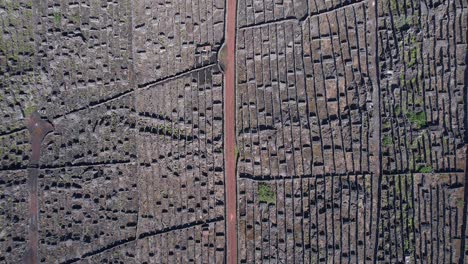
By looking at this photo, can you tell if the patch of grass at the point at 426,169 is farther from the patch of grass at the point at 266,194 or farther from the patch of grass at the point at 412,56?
the patch of grass at the point at 266,194

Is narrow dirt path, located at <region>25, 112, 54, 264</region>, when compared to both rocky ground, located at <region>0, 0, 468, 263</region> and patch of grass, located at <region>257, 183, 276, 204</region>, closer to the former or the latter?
rocky ground, located at <region>0, 0, 468, 263</region>

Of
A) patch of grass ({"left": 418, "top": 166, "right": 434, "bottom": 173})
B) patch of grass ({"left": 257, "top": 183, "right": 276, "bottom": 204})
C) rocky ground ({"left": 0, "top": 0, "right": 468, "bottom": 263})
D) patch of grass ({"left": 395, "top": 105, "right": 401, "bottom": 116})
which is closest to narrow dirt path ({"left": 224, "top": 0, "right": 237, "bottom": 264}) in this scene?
rocky ground ({"left": 0, "top": 0, "right": 468, "bottom": 263})

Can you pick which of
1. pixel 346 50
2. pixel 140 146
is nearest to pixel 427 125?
pixel 346 50

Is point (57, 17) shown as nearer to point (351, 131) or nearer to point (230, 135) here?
point (230, 135)

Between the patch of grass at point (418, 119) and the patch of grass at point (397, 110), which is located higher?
the patch of grass at point (397, 110)

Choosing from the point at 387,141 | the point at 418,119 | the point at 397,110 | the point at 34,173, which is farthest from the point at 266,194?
the point at 34,173

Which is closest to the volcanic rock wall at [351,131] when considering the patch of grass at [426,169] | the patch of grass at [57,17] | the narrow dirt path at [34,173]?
the patch of grass at [426,169]

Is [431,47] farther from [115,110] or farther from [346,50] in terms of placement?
[115,110]
